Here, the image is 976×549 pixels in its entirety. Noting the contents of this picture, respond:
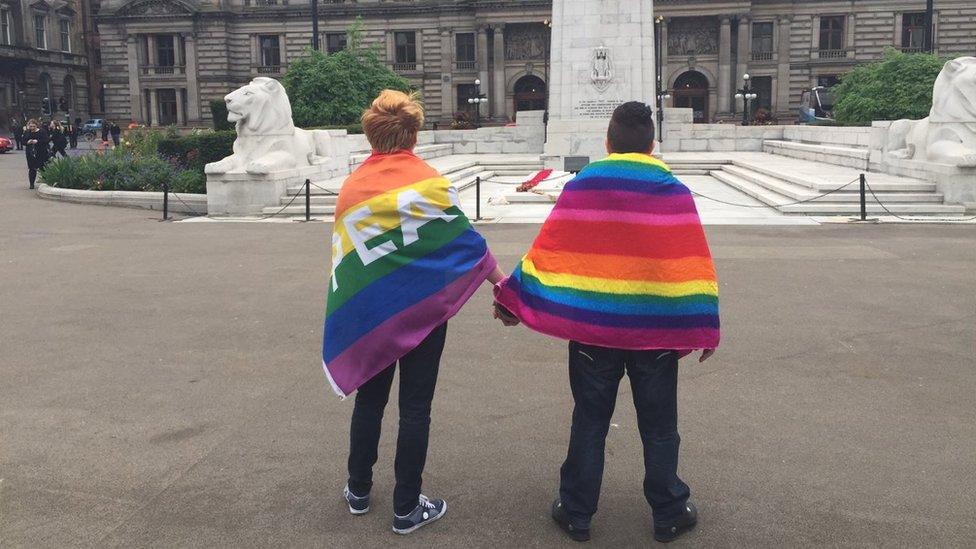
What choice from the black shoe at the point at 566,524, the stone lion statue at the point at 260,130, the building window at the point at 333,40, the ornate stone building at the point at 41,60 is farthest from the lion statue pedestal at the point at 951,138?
the ornate stone building at the point at 41,60

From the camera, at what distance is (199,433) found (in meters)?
5.50

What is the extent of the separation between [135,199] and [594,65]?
14.4 meters

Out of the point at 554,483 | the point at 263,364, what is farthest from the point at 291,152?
the point at 554,483

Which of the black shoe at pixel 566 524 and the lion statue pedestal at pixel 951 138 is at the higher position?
the lion statue pedestal at pixel 951 138

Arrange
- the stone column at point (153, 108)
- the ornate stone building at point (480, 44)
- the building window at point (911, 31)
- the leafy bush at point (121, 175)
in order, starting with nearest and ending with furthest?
1. the leafy bush at point (121, 175)
2. the building window at point (911, 31)
3. the ornate stone building at point (480, 44)
4. the stone column at point (153, 108)

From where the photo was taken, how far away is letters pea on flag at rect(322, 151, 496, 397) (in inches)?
160

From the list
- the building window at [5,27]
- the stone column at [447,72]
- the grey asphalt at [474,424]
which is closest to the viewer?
the grey asphalt at [474,424]

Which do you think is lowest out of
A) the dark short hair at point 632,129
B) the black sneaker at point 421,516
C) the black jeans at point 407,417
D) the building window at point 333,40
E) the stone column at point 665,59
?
the black sneaker at point 421,516

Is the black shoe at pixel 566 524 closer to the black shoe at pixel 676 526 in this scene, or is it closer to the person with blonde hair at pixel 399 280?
the black shoe at pixel 676 526

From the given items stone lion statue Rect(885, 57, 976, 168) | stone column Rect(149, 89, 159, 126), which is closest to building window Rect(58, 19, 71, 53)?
stone column Rect(149, 89, 159, 126)

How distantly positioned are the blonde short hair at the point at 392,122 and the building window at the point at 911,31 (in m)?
65.7

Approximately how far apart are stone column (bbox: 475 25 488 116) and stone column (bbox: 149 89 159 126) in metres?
26.6

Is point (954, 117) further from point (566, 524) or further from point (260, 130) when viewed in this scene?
point (566, 524)

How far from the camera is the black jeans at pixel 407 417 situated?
4094 mm
